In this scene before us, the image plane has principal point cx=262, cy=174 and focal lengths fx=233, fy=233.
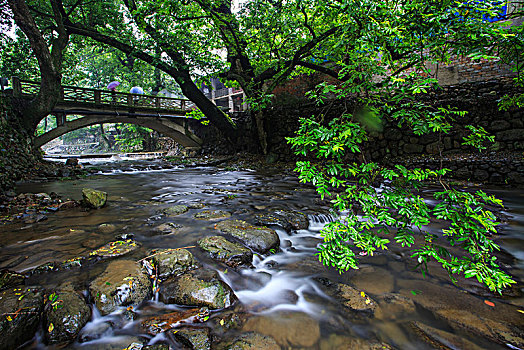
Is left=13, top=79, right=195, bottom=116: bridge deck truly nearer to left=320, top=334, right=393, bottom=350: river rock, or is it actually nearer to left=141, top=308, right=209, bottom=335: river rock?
left=141, top=308, right=209, bottom=335: river rock

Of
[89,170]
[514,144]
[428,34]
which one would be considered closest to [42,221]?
[428,34]

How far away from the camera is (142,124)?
18688mm

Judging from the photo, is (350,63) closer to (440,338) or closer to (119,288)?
(440,338)

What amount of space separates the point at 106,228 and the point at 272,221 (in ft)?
8.37

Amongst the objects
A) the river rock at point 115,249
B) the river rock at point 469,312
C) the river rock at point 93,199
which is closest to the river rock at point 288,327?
the river rock at point 469,312

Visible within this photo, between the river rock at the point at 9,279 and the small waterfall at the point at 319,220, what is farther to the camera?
the small waterfall at the point at 319,220

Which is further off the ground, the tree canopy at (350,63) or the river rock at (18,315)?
the tree canopy at (350,63)

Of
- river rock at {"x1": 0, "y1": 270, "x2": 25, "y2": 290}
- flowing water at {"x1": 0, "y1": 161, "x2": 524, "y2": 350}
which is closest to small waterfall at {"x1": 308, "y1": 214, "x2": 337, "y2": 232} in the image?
flowing water at {"x1": 0, "y1": 161, "x2": 524, "y2": 350}

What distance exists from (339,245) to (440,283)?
167 cm

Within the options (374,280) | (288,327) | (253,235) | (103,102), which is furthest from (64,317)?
(103,102)

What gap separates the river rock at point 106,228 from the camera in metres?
3.43

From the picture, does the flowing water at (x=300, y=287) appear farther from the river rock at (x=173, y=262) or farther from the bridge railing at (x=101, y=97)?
the bridge railing at (x=101, y=97)

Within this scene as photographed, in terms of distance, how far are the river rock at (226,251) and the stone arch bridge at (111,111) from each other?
13.6 m

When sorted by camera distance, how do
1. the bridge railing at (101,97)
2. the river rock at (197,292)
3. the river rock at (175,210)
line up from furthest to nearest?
the bridge railing at (101,97), the river rock at (175,210), the river rock at (197,292)
